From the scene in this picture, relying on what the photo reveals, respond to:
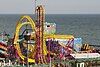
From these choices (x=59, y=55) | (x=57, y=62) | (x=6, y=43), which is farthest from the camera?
(x=6, y=43)

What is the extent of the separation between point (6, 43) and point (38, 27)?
942 cm

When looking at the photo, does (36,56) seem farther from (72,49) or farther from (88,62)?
(72,49)

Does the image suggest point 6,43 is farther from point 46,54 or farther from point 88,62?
point 88,62

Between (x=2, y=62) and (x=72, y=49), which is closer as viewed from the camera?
A: (x=2, y=62)

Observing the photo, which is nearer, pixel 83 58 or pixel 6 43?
pixel 83 58

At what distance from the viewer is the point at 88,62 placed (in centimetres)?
6506

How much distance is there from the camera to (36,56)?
63312mm

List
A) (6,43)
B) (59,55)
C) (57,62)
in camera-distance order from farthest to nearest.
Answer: (6,43)
(59,55)
(57,62)

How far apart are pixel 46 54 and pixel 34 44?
6.91 ft

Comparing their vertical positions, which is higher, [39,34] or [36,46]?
[39,34]

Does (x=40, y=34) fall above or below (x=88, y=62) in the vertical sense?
above

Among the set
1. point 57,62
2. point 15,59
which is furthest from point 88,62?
point 15,59

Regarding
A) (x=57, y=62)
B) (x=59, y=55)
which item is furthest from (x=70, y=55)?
(x=57, y=62)

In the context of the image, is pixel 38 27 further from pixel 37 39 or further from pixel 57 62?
pixel 57 62
